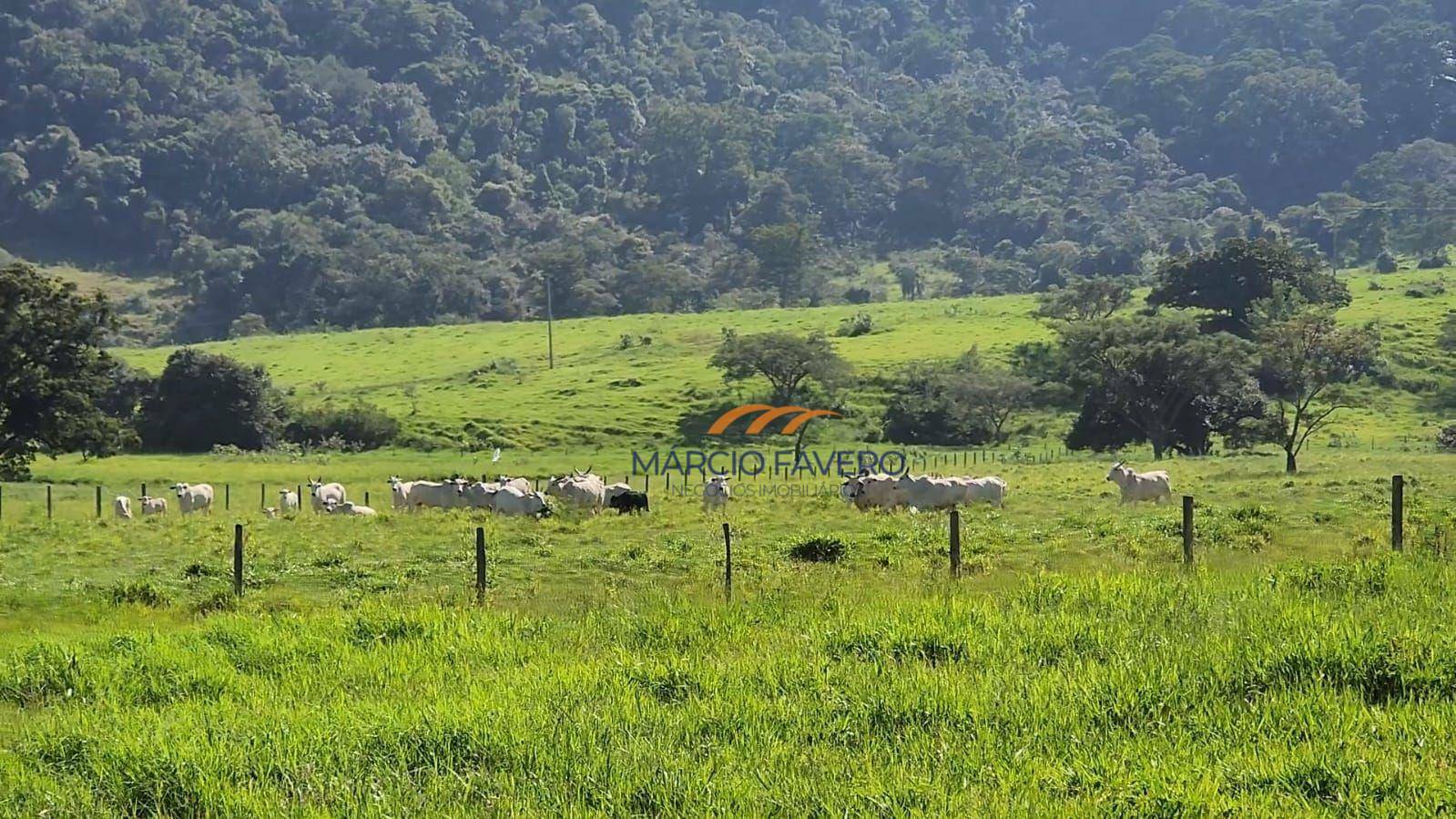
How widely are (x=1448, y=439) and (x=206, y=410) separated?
1849 inches

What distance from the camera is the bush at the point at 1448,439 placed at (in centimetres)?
5437

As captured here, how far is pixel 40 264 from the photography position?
178625mm

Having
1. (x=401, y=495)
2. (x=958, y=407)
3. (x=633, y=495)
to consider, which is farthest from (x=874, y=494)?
(x=958, y=407)

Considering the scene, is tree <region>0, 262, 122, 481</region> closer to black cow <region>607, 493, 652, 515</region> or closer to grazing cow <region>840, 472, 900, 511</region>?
black cow <region>607, 493, 652, 515</region>

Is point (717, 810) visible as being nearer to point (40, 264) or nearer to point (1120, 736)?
point (1120, 736)

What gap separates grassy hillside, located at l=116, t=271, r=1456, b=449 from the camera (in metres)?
66.2

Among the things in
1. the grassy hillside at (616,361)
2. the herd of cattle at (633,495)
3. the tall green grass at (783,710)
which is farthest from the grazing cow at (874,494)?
the grassy hillside at (616,361)

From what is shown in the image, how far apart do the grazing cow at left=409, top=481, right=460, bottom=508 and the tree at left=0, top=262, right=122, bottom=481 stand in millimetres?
12083

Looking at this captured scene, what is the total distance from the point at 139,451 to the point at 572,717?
5349cm

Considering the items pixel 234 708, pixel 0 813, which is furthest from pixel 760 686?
pixel 0 813

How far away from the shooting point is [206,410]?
6153 cm

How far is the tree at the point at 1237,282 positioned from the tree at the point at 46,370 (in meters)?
55.0

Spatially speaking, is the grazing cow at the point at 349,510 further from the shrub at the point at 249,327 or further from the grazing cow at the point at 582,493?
the shrub at the point at 249,327

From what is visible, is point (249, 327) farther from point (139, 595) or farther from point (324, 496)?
point (139, 595)
